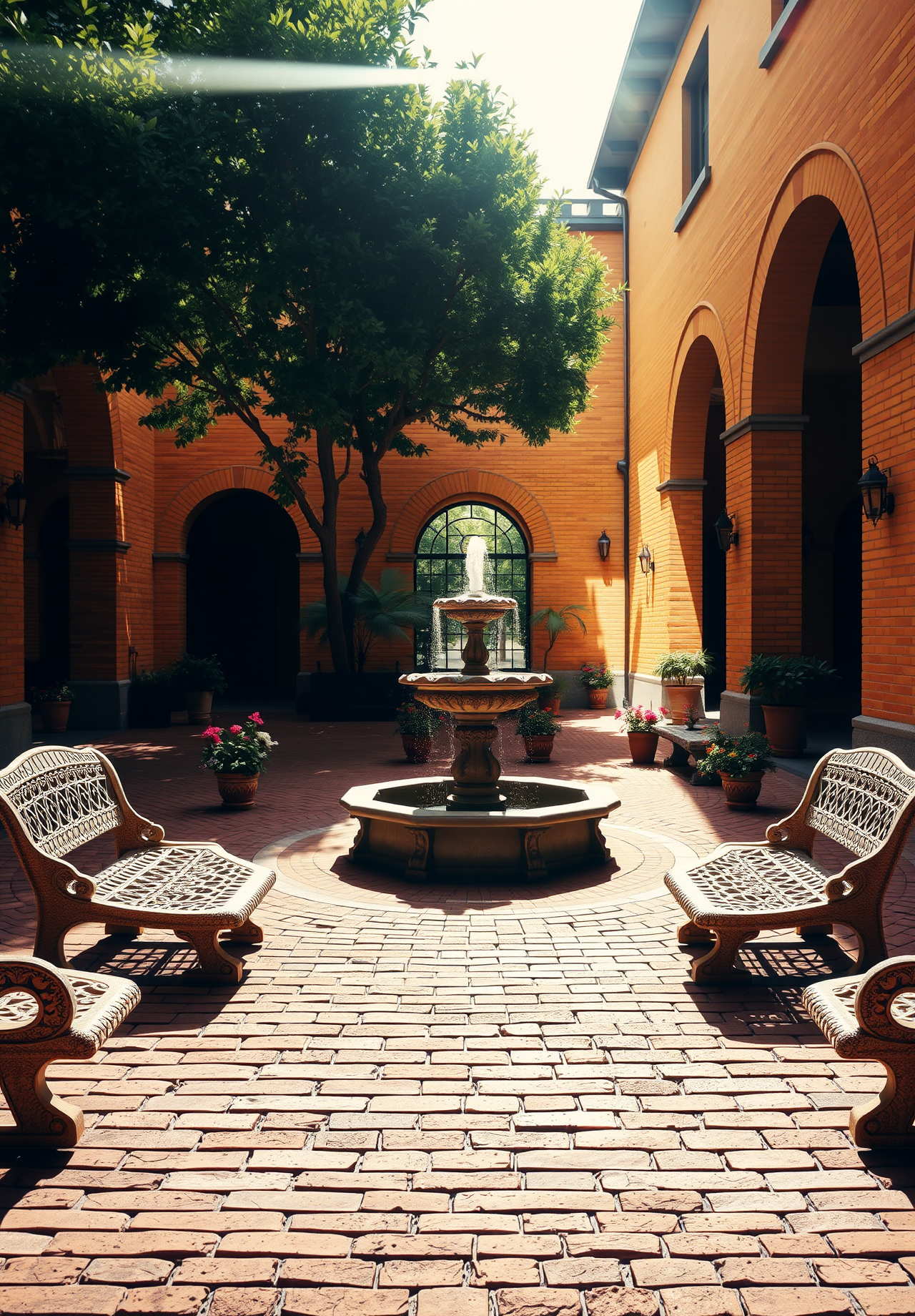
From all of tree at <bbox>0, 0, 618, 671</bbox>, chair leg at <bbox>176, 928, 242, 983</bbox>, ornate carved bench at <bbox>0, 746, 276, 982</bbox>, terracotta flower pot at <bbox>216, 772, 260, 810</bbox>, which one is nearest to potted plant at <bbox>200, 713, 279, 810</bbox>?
terracotta flower pot at <bbox>216, 772, 260, 810</bbox>

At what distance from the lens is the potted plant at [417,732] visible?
1043 centimetres

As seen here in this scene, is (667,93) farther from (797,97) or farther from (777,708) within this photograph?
(777,708)

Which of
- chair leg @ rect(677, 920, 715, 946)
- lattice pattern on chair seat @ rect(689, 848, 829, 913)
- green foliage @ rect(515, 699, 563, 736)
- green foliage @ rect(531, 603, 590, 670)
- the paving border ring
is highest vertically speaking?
green foliage @ rect(531, 603, 590, 670)

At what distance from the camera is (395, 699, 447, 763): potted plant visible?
34.2ft

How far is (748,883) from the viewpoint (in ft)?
13.6

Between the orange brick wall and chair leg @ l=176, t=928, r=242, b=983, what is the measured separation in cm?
528

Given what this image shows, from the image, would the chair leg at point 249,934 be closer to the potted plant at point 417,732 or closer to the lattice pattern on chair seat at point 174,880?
the lattice pattern on chair seat at point 174,880

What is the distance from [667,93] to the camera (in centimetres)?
1416

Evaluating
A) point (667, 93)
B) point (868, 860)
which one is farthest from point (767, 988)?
point (667, 93)

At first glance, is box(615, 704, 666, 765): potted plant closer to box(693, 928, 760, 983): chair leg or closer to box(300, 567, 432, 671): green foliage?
box(300, 567, 432, 671): green foliage

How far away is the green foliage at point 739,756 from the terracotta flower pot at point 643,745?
2375 millimetres

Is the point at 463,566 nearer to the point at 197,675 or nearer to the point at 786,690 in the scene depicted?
the point at 197,675

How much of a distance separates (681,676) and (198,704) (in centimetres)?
823

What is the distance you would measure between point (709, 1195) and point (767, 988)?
1581 millimetres
